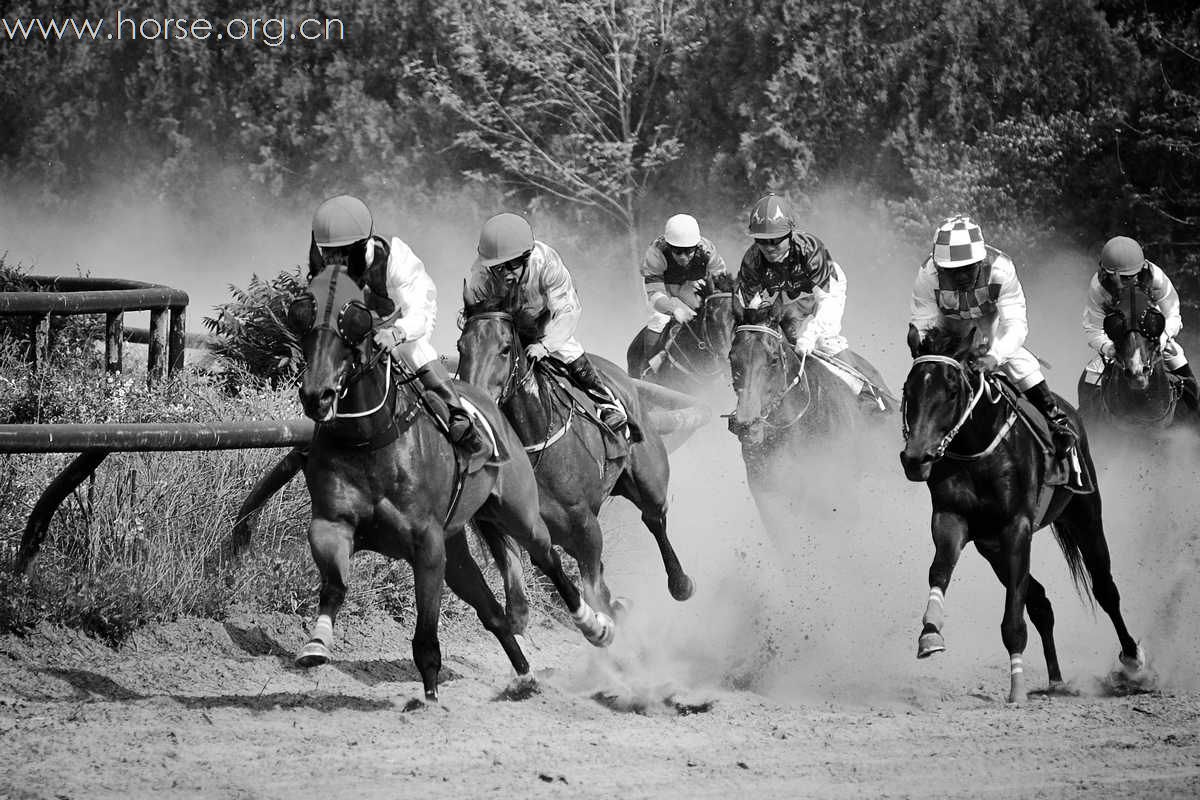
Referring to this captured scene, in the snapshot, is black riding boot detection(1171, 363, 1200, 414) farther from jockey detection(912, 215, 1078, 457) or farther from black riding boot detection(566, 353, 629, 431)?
black riding boot detection(566, 353, 629, 431)

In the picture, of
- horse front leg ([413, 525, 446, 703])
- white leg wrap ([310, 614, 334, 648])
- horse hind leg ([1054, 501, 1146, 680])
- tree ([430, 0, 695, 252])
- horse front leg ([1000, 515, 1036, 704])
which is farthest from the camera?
tree ([430, 0, 695, 252])

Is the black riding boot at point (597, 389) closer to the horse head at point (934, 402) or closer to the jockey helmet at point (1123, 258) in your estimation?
the horse head at point (934, 402)

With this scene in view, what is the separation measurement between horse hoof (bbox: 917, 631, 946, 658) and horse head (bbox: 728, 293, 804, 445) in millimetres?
2831

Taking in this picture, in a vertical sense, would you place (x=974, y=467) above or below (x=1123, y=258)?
below

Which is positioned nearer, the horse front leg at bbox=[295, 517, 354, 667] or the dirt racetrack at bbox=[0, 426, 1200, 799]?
the dirt racetrack at bbox=[0, 426, 1200, 799]

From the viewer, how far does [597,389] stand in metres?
10.1

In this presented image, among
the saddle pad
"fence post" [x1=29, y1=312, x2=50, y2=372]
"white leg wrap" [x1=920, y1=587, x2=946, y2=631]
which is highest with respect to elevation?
the saddle pad

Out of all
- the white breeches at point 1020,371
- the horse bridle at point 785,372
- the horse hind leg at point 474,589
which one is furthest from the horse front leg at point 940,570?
the horse bridle at point 785,372

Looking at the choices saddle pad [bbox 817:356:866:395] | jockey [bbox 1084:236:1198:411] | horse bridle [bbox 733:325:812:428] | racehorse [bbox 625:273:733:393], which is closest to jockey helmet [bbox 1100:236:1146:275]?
jockey [bbox 1084:236:1198:411]

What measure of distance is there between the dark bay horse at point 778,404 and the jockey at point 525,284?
62.9 inches

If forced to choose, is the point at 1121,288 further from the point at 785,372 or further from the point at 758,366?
the point at 758,366

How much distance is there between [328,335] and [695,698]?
2.99 meters

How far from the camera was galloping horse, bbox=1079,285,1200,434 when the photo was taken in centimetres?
1239

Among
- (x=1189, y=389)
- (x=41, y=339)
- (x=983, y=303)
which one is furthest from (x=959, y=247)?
(x=41, y=339)
